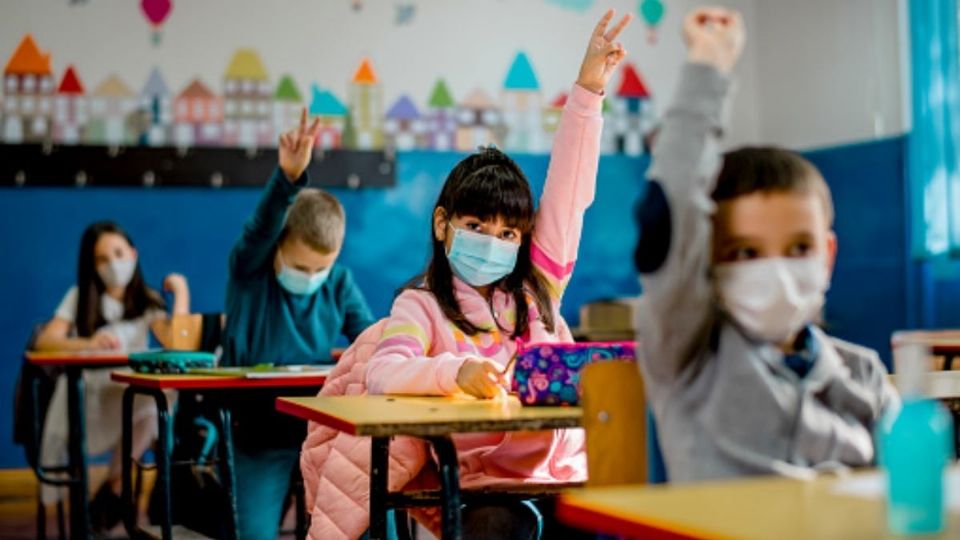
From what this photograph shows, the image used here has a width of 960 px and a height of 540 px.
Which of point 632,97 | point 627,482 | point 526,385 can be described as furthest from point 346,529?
point 632,97

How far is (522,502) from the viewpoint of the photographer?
2279 millimetres

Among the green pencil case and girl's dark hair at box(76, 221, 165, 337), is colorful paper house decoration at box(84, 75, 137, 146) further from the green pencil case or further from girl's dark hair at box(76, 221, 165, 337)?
the green pencil case

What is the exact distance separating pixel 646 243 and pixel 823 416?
254 mm

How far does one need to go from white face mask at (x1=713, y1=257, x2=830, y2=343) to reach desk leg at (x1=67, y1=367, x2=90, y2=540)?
10.7ft

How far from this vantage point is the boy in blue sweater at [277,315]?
3.57 metres

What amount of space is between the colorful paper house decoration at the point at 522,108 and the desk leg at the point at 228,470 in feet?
11.7

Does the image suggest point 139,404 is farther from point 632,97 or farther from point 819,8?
point 819,8

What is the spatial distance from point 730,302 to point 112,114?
5.19 meters

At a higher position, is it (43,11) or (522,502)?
(43,11)

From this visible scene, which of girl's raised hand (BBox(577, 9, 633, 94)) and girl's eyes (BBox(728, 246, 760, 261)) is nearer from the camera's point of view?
girl's eyes (BBox(728, 246, 760, 261))

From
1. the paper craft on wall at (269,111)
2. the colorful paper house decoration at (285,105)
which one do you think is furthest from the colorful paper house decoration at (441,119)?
the colorful paper house decoration at (285,105)

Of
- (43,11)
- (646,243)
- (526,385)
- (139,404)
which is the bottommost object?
(139,404)

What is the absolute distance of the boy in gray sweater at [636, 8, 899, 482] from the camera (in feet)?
4.42

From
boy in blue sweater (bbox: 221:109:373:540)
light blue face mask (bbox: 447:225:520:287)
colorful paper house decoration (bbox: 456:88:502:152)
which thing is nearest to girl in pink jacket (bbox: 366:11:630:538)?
light blue face mask (bbox: 447:225:520:287)
